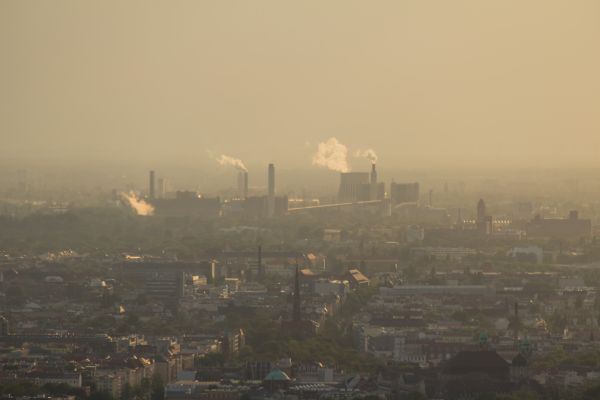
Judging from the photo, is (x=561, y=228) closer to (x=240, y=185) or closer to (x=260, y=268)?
(x=260, y=268)

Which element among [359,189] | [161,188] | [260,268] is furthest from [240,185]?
[260,268]

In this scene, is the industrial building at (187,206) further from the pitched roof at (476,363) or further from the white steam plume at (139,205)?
the pitched roof at (476,363)

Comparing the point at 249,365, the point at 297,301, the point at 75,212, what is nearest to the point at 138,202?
the point at 75,212

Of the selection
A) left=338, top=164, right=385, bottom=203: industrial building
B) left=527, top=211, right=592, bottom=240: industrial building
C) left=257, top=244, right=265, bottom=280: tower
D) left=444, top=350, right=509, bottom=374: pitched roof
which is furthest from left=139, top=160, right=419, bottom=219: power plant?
left=444, top=350, right=509, bottom=374: pitched roof

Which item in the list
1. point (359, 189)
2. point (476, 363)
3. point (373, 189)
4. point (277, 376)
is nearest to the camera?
point (277, 376)

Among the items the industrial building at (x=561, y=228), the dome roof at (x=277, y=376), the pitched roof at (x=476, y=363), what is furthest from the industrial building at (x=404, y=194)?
the dome roof at (x=277, y=376)

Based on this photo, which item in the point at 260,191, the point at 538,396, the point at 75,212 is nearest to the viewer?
the point at 538,396

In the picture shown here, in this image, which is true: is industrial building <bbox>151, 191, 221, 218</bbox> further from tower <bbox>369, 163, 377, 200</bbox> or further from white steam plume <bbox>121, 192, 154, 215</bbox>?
tower <bbox>369, 163, 377, 200</bbox>

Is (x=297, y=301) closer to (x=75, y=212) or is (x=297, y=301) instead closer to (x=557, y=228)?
(x=557, y=228)
